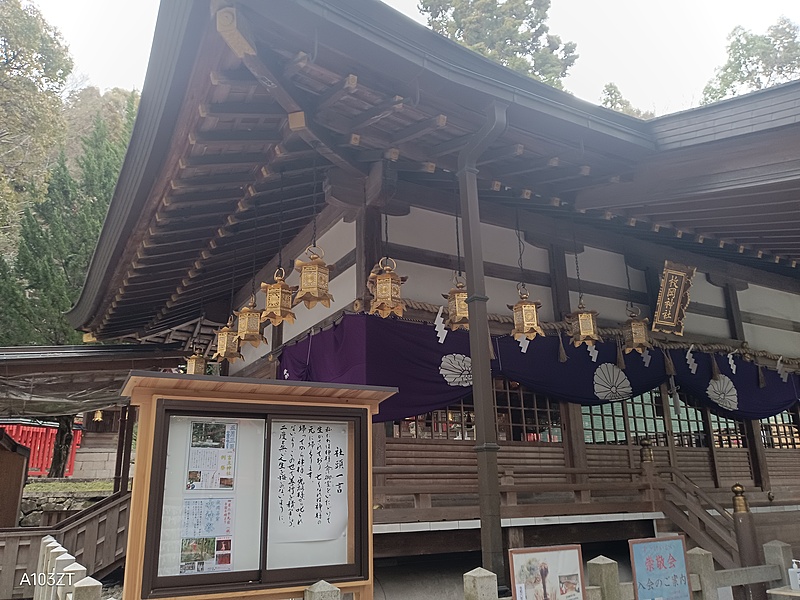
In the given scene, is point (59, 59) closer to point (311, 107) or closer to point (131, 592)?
point (311, 107)

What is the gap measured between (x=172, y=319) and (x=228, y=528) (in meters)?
9.54

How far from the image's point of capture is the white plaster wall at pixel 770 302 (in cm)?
1100

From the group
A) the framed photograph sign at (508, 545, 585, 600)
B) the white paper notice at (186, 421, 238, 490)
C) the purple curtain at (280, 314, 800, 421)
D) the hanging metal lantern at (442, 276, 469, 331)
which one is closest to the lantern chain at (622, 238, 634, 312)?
the purple curtain at (280, 314, 800, 421)

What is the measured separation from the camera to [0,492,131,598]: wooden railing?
809 cm

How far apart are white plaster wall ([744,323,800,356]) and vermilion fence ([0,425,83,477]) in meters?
20.6

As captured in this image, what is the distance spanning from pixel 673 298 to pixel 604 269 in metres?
1.09

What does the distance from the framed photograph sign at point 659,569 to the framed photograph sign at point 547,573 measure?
0.54m

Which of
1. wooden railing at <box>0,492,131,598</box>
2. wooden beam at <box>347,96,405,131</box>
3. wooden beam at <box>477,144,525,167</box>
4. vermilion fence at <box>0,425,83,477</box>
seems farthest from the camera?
vermilion fence at <box>0,425,83,477</box>

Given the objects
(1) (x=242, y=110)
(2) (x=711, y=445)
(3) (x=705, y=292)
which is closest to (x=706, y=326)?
(3) (x=705, y=292)

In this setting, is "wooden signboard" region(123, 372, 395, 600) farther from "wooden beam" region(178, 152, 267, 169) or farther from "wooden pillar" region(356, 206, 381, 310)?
"wooden pillar" region(356, 206, 381, 310)

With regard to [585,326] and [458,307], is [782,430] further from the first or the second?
[458,307]

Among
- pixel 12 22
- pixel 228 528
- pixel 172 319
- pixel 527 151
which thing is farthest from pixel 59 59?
pixel 228 528

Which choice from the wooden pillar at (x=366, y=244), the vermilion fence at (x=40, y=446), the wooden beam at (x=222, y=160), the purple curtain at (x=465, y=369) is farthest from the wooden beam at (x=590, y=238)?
the vermilion fence at (x=40, y=446)

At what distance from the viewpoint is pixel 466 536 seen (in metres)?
6.57
